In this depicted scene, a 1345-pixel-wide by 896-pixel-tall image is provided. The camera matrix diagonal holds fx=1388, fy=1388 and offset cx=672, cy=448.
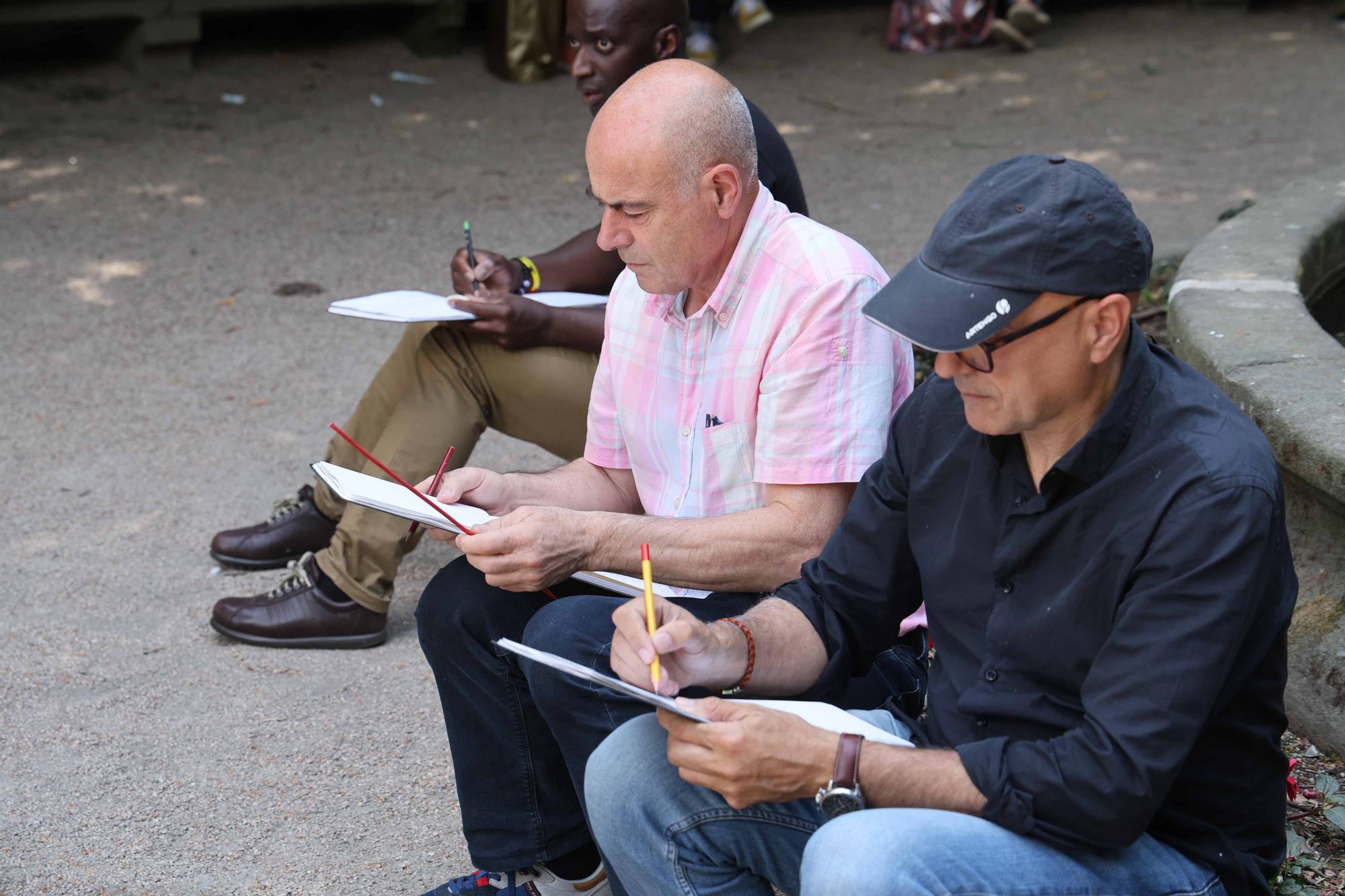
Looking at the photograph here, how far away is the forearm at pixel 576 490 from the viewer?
2564 millimetres

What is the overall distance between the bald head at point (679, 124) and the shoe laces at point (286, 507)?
70.6 inches

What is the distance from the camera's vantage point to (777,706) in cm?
184

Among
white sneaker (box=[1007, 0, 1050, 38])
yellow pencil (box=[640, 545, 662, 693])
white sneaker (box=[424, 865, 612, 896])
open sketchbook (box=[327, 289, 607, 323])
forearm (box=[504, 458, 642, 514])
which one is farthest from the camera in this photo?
white sneaker (box=[1007, 0, 1050, 38])

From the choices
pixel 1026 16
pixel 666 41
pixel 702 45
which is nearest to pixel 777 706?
pixel 666 41

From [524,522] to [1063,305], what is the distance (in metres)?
0.96

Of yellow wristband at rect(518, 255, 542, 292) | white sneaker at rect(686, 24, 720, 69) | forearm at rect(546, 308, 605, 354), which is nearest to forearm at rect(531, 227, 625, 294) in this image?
yellow wristband at rect(518, 255, 542, 292)

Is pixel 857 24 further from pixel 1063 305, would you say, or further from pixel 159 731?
pixel 1063 305

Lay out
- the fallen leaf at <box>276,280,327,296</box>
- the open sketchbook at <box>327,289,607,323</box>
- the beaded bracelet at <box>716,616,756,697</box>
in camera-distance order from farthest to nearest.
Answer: the fallen leaf at <box>276,280,327,296</box> < the open sketchbook at <box>327,289,607,323</box> < the beaded bracelet at <box>716,616,756,697</box>

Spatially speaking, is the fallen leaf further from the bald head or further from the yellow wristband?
the bald head

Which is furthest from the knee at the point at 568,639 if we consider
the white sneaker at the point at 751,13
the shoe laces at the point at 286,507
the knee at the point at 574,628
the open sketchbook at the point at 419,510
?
the white sneaker at the point at 751,13

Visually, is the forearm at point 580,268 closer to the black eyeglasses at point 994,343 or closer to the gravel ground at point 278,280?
the gravel ground at point 278,280

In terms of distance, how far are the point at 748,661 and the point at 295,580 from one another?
1.74 metres

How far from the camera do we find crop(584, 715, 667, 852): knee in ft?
6.08

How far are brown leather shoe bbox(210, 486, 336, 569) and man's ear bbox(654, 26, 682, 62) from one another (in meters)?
1.48
